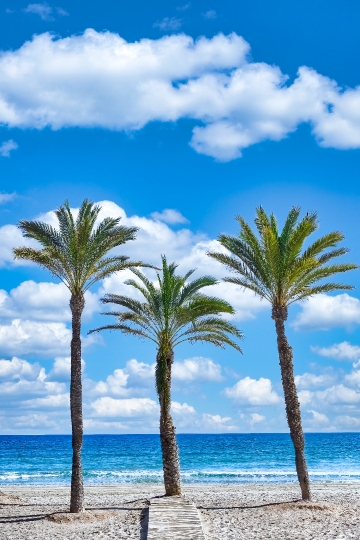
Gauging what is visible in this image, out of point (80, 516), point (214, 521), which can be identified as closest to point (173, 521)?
point (214, 521)

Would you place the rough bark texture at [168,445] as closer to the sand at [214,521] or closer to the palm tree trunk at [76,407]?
the sand at [214,521]

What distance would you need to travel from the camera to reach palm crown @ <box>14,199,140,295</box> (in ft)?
67.4

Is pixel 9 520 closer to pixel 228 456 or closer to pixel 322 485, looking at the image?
pixel 322 485

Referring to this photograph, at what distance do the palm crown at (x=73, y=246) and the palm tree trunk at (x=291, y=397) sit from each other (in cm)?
627

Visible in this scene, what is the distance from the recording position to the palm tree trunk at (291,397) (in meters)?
21.2

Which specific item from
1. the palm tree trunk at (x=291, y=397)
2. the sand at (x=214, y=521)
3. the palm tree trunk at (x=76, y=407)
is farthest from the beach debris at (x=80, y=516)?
the palm tree trunk at (x=291, y=397)

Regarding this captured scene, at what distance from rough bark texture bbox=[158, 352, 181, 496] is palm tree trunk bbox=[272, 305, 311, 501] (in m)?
4.13

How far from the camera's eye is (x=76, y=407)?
2030 centimetres

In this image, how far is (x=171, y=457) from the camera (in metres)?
22.7

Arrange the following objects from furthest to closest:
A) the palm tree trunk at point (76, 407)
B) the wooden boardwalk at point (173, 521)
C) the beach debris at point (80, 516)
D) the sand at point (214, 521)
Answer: the palm tree trunk at point (76, 407) < the beach debris at point (80, 516) < the sand at point (214, 521) < the wooden boardwalk at point (173, 521)

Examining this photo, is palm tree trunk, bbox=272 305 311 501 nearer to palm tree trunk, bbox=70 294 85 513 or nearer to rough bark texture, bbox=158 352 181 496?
rough bark texture, bbox=158 352 181 496

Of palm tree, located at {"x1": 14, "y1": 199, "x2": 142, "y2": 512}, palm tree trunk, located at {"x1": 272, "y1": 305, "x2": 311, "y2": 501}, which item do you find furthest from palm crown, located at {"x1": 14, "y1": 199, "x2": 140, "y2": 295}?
palm tree trunk, located at {"x1": 272, "y1": 305, "x2": 311, "y2": 501}

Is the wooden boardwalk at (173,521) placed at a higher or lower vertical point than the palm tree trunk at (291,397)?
lower

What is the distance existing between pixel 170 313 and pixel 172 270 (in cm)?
165
